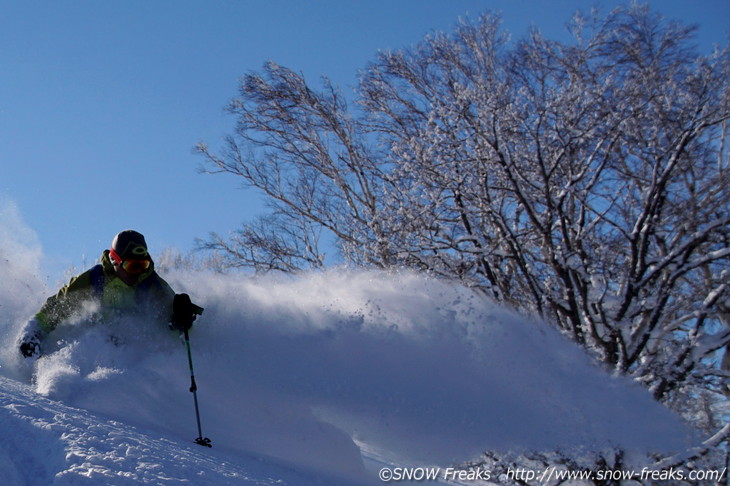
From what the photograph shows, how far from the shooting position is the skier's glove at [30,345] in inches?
200

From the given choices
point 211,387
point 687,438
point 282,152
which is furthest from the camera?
point 282,152

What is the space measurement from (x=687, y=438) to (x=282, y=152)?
7.59 meters

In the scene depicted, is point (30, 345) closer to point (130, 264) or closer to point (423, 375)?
point (130, 264)

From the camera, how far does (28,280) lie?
21.2 ft

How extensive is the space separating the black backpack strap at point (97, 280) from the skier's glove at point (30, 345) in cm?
59

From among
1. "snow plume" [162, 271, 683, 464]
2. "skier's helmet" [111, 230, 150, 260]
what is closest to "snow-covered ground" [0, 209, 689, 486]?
"snow plume" [162, 271, 683, 464]

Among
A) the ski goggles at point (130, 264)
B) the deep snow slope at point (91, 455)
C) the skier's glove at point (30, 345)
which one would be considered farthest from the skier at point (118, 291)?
the deep snow slope at point (91, 455)

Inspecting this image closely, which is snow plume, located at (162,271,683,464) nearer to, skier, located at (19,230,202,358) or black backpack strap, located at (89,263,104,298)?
skier, located at (19,230,202,358)

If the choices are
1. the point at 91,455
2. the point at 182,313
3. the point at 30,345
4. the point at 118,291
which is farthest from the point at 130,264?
the point at 91,455

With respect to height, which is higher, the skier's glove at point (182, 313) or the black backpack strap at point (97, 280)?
the black backpack strap at point (97, 280)

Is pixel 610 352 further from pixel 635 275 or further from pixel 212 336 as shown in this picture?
pixel 212 336

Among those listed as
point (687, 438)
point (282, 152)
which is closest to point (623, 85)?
point (687, 438)

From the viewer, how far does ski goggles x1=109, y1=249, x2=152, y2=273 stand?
5.53m

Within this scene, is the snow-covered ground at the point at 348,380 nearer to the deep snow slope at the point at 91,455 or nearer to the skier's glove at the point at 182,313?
the skier's glove at the point at 182,313
